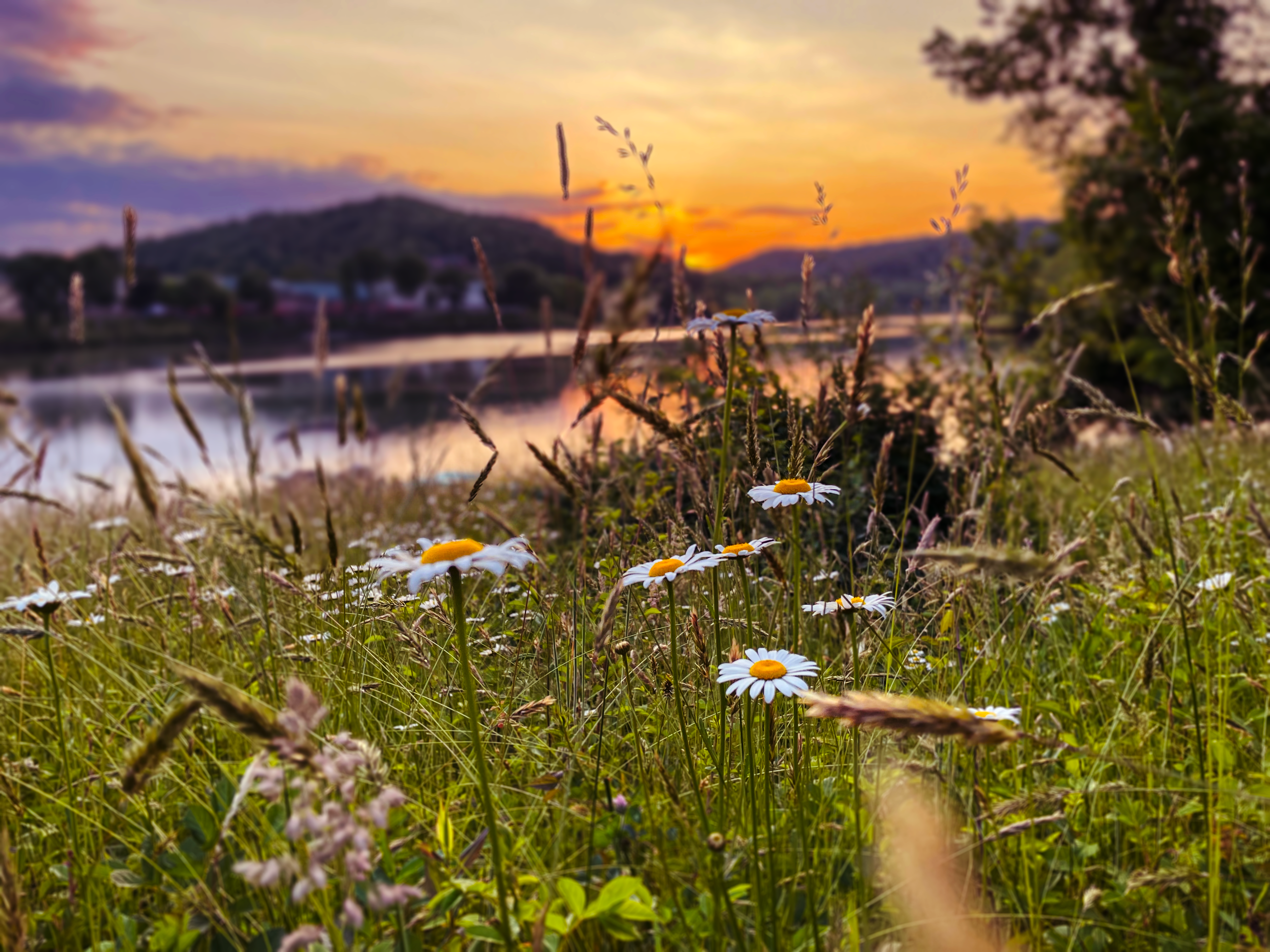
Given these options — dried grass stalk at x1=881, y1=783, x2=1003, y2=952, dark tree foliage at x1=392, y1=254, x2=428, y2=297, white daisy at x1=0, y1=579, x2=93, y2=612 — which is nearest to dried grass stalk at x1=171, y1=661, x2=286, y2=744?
dried grass stalk at x1=881, y1=783, x2=1003, y2=952

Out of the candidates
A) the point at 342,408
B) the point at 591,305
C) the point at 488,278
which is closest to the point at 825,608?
the point at 591,305

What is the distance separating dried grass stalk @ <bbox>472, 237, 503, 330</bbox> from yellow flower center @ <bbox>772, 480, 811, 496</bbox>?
1.68m

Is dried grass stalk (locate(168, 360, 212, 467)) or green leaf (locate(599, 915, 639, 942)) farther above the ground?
dried grass stalk (locate(168, 360, 212, 467))

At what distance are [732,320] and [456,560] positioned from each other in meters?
0.80

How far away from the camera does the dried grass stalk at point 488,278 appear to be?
3.14 meters

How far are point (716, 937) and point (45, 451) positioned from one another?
4084 mm

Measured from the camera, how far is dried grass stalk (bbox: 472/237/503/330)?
314 centimetres

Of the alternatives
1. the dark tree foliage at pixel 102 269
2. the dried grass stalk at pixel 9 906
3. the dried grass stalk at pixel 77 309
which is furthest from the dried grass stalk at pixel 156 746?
the dark tree foliage at pixel 102 269

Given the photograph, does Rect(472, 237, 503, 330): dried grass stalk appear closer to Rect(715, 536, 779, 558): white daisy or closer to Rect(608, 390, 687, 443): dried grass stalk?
Rect(608, 390, 687, 443): dried grass stalk

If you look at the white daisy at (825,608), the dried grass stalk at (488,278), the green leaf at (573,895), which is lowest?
the green leaf at (573,895)

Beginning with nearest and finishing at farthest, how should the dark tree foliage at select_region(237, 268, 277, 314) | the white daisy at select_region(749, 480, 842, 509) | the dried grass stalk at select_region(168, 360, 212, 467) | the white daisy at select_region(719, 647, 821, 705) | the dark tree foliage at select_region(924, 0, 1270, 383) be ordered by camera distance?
the white daisy at select_region(719, 647, 821, 705), the white daisy at select_region(749, 480, 842, 509), the dried grass stalk at select_region(168, 360, 212, 467), the dark tree foliage at select_region(924, 0, 1270, 383), the dark tree foliage at select_region(237, 268, 277, 314)

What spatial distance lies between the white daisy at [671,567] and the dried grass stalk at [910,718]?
Result: 23.3 inches

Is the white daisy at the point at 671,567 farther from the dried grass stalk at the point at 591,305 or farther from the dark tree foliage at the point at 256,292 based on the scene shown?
the dark tree foliage at the point at 256,292

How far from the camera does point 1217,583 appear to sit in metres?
2.40
